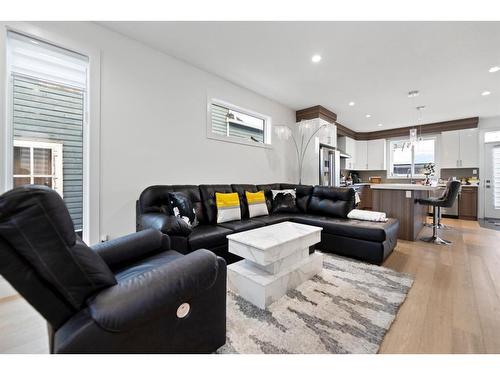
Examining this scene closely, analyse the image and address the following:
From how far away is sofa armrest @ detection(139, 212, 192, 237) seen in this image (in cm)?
195

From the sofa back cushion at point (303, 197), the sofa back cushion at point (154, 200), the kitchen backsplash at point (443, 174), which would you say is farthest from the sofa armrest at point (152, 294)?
the kitchen backsplash at point (443, 174)

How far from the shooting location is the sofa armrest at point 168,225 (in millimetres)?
1953

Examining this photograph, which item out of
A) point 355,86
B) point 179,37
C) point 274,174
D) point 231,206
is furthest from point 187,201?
point 355,86

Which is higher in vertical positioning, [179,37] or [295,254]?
[179,37]

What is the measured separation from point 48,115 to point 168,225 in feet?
5.46

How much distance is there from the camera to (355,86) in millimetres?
3666

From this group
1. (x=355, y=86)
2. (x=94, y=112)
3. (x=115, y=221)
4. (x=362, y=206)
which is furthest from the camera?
(x=362, y=206)

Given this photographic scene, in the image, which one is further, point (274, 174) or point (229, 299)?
point (274, 174)

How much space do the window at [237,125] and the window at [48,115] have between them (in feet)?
5.42

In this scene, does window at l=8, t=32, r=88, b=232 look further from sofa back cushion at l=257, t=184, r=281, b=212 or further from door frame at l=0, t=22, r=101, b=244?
sofa back cushion at l=257, t=184, r=281, b=212

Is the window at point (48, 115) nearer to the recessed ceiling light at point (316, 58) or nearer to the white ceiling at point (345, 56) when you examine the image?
the white ceiling at point (345, 56)

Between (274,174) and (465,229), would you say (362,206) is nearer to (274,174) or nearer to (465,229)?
(465,229)
